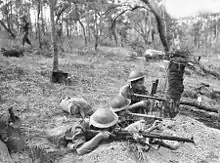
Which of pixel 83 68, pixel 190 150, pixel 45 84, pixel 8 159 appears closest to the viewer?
pixel 8 159

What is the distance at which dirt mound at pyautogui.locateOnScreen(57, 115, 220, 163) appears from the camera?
10.4 ft

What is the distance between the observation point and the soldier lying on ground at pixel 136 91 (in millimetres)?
4402

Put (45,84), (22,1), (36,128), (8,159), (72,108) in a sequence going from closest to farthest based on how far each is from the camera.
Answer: (8,159) → (36,128) → (72,108) → (45,84) → (22,1)

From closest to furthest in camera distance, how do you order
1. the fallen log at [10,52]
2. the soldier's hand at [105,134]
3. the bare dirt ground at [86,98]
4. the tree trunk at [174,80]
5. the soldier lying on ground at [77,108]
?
the bare dirt ground at [86,98] < the soldier's hand at [105,134] < the tree trunk at [174,80] < the soldier lying on ground at [77,108] < the fallen log at [10,52]

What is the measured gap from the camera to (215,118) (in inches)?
216

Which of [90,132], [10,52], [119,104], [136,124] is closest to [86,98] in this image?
[119,104]

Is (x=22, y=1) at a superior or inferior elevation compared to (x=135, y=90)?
superior

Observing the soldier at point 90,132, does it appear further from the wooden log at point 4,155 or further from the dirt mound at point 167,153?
the wooden log at point 4,155

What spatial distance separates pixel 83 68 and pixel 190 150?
7.56 meters

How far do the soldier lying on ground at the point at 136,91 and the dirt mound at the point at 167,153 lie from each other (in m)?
0.68

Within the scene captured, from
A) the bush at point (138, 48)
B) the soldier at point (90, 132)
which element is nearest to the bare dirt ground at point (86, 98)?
the soldier at point (90, 132)

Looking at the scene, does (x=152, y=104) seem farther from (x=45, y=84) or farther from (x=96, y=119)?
(x=45, y=84)

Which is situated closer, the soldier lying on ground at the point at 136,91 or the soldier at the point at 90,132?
the soldier at the point at 90,132

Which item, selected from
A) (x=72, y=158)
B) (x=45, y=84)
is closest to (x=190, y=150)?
(x=72, y=158)
